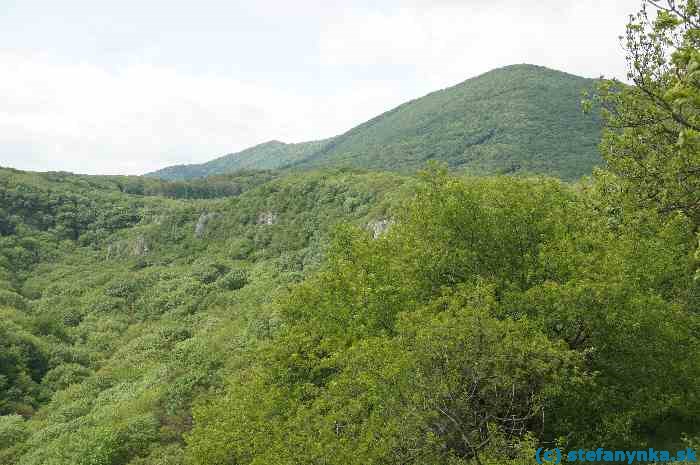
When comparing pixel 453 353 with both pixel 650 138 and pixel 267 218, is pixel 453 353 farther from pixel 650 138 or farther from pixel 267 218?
pixel 267 218

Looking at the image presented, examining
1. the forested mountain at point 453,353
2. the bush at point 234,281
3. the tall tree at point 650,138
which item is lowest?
the bush at point 234,281

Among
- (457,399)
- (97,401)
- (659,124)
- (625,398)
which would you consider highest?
(659,124)

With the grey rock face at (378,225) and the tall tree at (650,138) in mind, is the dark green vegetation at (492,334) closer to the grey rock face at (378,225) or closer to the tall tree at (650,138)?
the tall tree at (650,138)

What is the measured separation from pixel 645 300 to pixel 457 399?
909cm

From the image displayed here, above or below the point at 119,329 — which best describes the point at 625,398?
above

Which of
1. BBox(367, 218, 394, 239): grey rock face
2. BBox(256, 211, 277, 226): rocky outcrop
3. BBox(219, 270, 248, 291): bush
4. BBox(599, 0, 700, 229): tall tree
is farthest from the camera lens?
BBox(256, 211, 277, 226): rocky outcrop

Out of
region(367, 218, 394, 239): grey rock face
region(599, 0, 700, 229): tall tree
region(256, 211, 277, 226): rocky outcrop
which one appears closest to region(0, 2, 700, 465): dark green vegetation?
region(599, 0, 700, 229): tall tree

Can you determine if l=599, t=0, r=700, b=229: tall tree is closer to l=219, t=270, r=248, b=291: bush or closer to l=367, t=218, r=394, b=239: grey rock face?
l=367, t=218, r=394, b=239: grey rock face

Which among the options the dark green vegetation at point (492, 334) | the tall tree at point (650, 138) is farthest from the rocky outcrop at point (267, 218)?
the tall tree at point (650, 138)

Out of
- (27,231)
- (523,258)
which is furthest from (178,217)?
(523,258)

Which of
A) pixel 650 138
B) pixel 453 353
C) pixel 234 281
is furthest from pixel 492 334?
pixel 234 281

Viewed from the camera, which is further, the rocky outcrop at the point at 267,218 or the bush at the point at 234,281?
the rocky outcrop at the point at 267,218

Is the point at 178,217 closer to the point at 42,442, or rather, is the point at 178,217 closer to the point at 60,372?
the point at 60,372

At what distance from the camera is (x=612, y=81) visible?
1688cm
